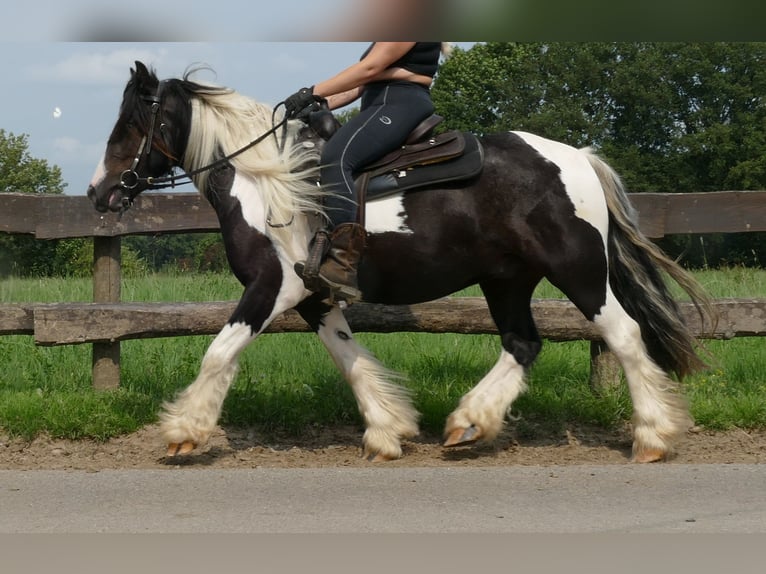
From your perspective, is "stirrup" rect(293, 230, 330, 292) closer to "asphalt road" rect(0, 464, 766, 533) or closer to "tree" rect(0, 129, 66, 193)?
"asphalt road" rect(0, 464, 766, 533)

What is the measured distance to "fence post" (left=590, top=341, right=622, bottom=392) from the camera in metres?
6.23

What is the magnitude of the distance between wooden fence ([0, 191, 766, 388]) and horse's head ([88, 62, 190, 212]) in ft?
3.63

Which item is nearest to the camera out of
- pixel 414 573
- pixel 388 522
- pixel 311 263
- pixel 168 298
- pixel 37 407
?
pixel 414 573

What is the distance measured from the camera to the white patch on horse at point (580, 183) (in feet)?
16.5

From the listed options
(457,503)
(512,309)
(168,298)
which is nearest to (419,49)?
(512,309)

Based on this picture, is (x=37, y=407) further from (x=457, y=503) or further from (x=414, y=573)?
(x=414, y=573)

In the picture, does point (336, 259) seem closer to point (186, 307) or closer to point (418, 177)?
point (418, 177)

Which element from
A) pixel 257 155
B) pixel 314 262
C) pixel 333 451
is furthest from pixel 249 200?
pixel 333 451

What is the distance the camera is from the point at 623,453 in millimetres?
5332

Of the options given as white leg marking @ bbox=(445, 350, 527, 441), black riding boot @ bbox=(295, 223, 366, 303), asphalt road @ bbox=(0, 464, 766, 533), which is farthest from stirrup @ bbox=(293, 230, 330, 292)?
white leg marking @ bbox=(445, 350, 527, 441)

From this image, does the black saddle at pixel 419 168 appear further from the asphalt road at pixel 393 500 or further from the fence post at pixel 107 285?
the fence post at pixel 107 285

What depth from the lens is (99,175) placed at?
202 inches

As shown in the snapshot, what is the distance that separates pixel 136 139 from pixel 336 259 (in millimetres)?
1369

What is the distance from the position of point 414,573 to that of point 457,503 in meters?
1.23
